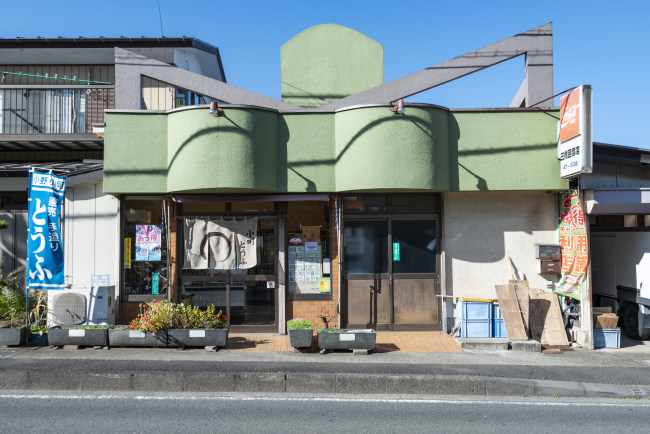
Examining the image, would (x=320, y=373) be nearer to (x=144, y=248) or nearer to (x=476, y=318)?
(x=476, y=318)

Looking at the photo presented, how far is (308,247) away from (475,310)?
388 cm

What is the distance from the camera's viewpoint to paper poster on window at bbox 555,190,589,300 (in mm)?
10828

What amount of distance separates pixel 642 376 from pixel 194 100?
1436 cm

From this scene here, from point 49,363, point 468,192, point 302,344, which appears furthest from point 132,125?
point 468,192

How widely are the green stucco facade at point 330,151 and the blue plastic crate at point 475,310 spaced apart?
8.01 ft

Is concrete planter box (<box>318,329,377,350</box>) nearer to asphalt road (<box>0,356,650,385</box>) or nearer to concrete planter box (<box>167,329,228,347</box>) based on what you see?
asphalt road (<box>0,356,650,385</box>)

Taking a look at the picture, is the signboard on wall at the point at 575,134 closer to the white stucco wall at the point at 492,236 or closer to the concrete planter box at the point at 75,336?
the white stucco wall at the point at 492,236

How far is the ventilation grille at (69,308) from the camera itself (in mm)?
10672

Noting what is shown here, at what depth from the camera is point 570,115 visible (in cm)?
1062

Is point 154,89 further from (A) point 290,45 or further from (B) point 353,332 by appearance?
(B) point 353,332

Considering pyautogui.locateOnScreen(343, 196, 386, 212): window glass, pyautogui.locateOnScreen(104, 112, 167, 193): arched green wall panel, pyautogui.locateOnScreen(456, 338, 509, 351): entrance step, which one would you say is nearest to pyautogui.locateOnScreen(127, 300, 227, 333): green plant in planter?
pyautogui.locateOnScreen(104, 112, 167, 193): arched green wall panel

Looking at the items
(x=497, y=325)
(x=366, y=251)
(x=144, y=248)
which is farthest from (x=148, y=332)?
(x=497, y=325)

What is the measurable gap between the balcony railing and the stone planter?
9381 millimetres

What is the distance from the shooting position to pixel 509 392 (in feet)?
27.3
